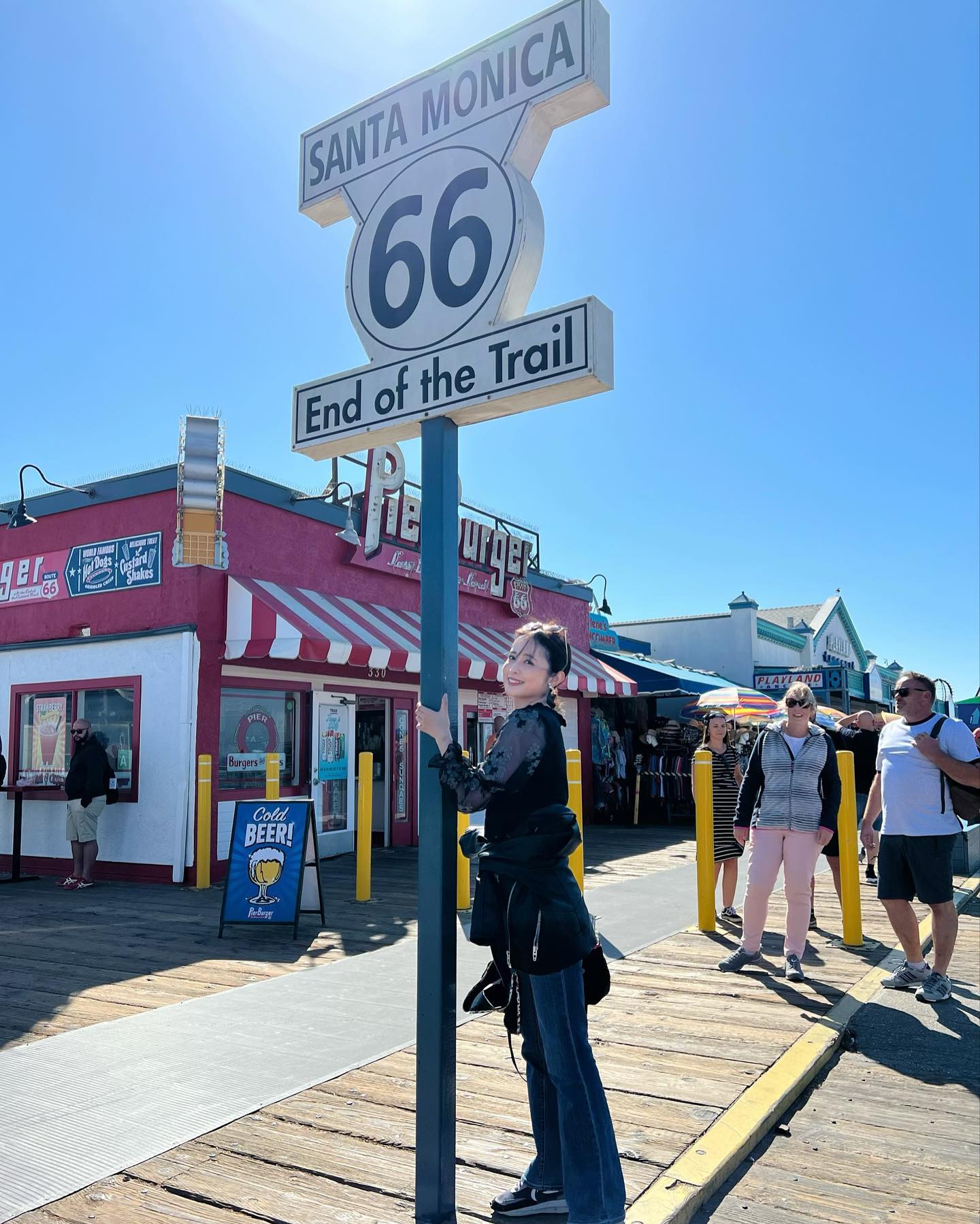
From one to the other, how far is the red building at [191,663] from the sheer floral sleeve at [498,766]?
320 inches

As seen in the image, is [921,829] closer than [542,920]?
No

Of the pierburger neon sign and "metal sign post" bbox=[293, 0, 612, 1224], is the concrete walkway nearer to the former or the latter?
"metal sign post" bbox=[293, 0, 612, 1224]

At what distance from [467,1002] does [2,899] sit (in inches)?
340

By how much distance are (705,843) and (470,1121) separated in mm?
4025

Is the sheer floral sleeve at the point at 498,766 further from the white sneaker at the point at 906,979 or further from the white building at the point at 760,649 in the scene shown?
the white building at the point at 760,649

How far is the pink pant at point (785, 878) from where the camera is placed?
19.3 feet

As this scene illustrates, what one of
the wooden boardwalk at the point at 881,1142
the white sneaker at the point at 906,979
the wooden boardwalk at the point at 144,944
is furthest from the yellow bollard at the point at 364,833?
the wooden boardwalk at the point at 881,1142

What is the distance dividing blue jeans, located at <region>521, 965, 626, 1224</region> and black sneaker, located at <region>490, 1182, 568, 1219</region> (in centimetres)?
23

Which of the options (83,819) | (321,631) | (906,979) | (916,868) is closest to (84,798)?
(83,819)

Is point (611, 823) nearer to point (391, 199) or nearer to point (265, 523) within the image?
point (265, 523)

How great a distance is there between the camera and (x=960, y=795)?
539 cm

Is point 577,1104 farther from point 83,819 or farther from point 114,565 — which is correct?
point 114,565

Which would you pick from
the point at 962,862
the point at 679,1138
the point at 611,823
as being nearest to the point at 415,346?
the point at 679,1138

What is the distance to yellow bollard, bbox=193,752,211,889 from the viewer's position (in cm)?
1011
